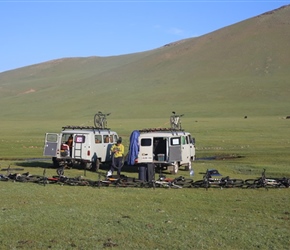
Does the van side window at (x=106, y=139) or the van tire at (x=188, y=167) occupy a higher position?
the van side window at (x=106, y=139)

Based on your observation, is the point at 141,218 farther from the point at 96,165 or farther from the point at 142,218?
the point at 96,165

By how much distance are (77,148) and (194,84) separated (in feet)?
325

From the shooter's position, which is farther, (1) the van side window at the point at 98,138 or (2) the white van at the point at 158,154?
(1) the van side window at the point at 98,138

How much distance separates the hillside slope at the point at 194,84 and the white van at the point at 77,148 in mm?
65410

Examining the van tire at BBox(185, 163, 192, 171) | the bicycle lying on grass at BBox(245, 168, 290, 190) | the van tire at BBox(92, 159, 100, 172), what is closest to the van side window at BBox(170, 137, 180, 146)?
the van tire at BBox(185, 163, 192, 171)

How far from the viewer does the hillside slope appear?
101 metres

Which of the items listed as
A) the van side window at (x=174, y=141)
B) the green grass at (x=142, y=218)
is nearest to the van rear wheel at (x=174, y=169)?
the van side window at (x=174, y=141)

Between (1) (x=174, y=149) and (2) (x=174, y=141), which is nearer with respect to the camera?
(1) (x=174, y=149)

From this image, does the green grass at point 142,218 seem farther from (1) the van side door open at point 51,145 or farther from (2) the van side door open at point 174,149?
(1) the van side door open at point 51,145

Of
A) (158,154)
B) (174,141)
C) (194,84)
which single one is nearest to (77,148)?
(158,154)

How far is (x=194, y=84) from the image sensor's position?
121875 millimetres

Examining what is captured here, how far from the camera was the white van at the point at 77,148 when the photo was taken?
79.6ft

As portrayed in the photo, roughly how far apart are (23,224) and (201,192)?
6256 millimetres

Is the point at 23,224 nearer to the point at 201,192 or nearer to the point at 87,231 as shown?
the point at 87,231
